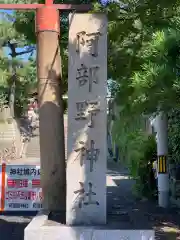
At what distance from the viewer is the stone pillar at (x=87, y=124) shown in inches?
203

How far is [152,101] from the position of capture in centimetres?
379

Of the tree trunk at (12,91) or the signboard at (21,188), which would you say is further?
the tree trunk at (12,91)

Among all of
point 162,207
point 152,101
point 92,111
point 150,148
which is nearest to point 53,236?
point 92,111

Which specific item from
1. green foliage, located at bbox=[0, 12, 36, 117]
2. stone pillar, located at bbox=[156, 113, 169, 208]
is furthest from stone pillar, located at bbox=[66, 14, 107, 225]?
green foliage, located at bbox=[0, 12, 36, 117]

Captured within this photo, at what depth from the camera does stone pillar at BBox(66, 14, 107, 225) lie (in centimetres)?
516

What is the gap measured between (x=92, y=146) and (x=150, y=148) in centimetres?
605

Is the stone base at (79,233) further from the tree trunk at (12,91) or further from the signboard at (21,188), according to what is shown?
the tree trunk at (12,91)

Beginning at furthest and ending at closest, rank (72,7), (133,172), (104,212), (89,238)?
(133,172)
(72,7)
(104,212)
(89,238)

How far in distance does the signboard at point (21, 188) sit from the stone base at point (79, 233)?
428 cm

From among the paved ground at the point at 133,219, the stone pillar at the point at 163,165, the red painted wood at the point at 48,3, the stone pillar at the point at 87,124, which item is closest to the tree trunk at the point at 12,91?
the paved ground at the point at 133,219

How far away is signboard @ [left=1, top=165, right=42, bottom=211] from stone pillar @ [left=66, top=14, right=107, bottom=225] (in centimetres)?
421

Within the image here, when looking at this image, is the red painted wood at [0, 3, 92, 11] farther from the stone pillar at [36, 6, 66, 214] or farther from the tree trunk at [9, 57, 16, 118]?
the tree trunk at [9, 57, 16, 118]

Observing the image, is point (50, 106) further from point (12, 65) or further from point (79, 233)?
point (12, 65)

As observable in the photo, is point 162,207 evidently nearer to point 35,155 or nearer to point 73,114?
point 73,114
